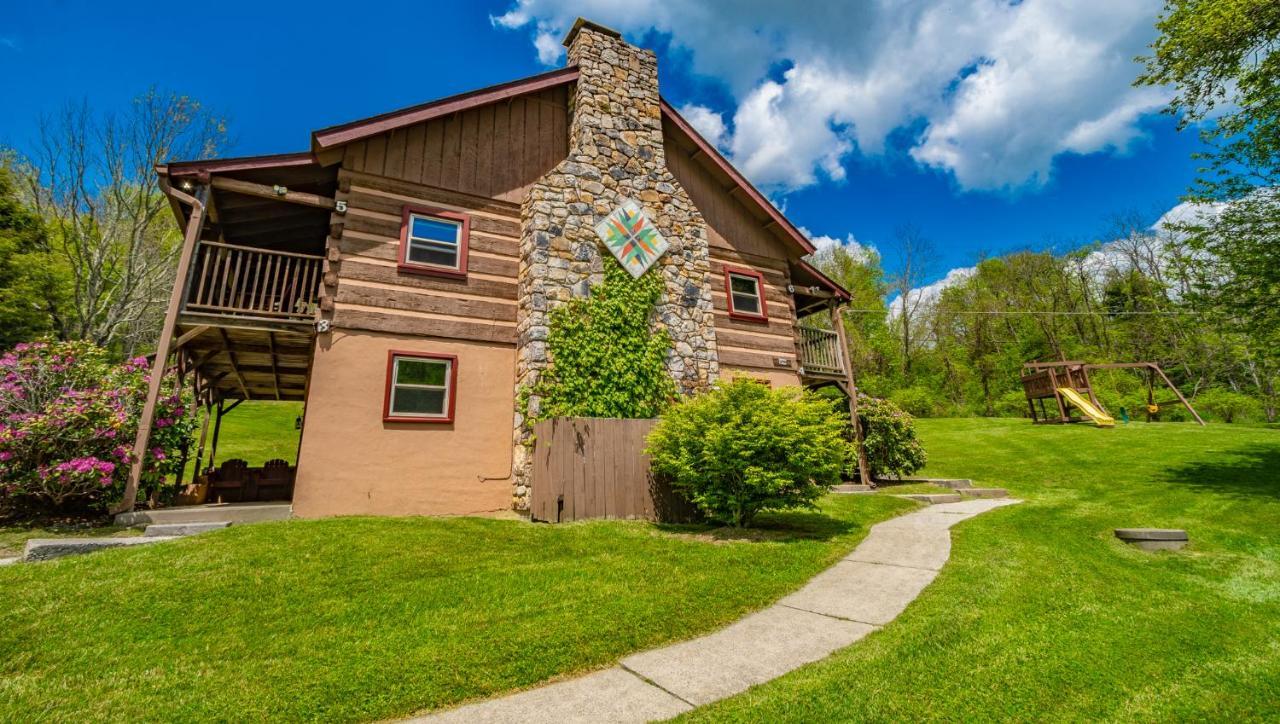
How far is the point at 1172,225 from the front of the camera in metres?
13.6

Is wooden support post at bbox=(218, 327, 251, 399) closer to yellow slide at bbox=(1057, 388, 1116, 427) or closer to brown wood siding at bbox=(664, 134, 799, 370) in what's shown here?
brown wood siding at bbox=(664, 134, 799, 370)

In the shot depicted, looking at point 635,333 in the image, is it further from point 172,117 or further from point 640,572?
point 172,117

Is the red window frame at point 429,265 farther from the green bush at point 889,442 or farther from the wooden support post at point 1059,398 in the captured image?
the wooden support post at point 1059,398

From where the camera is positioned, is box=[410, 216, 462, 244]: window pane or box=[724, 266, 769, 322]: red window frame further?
box=[724, 266, 769, 322]: red window frame

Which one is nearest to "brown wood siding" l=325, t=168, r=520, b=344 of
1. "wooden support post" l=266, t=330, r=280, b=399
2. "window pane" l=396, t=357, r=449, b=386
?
"window pane" l=396, t=357, r=449, b=386

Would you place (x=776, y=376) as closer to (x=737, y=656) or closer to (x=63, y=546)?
(x=737, y=656)

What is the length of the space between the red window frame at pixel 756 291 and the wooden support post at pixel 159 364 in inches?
463

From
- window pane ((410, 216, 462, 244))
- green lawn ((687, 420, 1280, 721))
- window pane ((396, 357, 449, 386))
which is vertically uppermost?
window pane ((410, 216, 462, 244))

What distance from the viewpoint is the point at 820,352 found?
55.8ft

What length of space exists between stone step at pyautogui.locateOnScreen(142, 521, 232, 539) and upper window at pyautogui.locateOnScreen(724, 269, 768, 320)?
1217 cm

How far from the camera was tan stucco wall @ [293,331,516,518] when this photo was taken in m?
9.44

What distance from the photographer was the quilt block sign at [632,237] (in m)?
12.1

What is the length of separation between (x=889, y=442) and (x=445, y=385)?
41.8 feet

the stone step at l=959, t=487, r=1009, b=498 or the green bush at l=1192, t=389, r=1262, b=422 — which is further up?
the green bush at l=1192, t=389, r=1262, b=422
